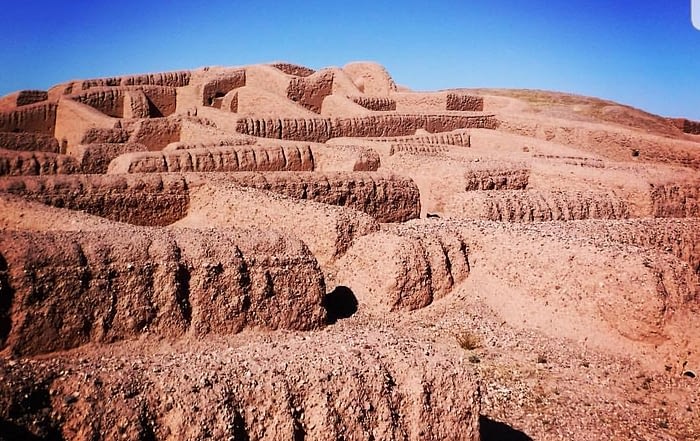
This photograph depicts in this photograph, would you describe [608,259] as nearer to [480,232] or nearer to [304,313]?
[480,232]

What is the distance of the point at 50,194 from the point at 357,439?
6.34m

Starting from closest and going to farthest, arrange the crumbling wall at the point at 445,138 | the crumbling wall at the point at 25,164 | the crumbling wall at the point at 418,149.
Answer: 1. the crumbling wall at the point at 25,164
2. the crumbling wall at the point at 418,149
3. the crumbling wall at the point at 445,138

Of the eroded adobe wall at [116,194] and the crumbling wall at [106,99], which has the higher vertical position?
the crumbling wall at [106,99]

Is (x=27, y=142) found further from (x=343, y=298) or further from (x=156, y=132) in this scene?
(x=343, y=298)

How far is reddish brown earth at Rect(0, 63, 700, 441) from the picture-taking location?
3.33 meters

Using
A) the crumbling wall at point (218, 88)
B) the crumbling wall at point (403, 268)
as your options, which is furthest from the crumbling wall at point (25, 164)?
the crumbling wall at point (218, 88)

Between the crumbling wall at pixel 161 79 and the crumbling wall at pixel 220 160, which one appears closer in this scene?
the crumbling wall at pixel 220 160

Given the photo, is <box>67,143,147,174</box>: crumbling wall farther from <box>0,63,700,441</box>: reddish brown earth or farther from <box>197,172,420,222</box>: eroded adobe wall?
<box>197,172,420,222</box>: eroded adobe wall

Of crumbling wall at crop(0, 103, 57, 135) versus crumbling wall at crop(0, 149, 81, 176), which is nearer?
crumbling wall at crop(0, 149, 81, 176)

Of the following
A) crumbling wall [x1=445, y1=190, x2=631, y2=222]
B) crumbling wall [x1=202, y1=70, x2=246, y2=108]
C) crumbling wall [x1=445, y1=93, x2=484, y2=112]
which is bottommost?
crumbling wall [x1=445, y1=190, x2=631, y2=222]

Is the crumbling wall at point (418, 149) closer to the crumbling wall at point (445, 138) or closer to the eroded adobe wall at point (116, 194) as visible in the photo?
the crumbling wall at point (445, 138)

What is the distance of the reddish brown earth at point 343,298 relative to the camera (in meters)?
3.33

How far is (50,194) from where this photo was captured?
7.98 metres

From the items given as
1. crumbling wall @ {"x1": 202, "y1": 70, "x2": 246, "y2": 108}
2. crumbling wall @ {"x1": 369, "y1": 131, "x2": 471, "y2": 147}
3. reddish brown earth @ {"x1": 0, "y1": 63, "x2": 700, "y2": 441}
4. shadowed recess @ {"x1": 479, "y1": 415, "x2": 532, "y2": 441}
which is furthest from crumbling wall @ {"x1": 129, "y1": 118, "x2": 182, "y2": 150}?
shadowed recess @ {"x1": 479, "y1": 415, "x2": 532, "y2": 441}
